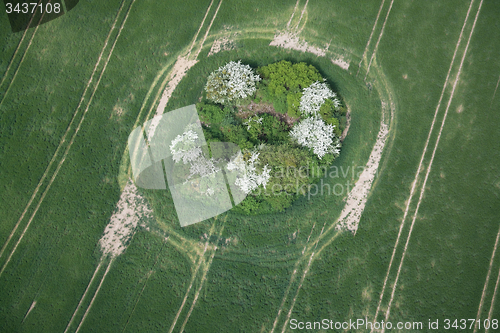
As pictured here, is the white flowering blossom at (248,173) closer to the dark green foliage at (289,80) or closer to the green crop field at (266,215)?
the green crop field at (266,215)

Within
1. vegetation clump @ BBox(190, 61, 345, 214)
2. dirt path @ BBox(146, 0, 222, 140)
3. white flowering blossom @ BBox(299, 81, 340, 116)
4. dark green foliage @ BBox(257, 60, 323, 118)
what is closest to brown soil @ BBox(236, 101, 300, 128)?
vegetation clump @ BBox(190, 61, 345, 214)

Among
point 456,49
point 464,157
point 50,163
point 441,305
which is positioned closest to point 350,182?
point 464,157

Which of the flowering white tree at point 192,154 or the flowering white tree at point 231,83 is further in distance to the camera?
the flowering white tree at point 231,83

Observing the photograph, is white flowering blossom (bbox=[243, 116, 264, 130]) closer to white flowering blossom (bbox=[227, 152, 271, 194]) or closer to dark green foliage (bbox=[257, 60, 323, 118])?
dark green foliage (bbox=[257, 60, 323, 118])

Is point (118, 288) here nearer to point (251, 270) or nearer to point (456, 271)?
point (251, 270)

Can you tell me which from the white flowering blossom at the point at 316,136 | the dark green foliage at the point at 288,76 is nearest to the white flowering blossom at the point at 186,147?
the dark green foliage at the point at 288,76

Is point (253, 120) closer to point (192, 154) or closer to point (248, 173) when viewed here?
point (248, 173)

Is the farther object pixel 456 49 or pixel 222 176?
pixel 456 49
